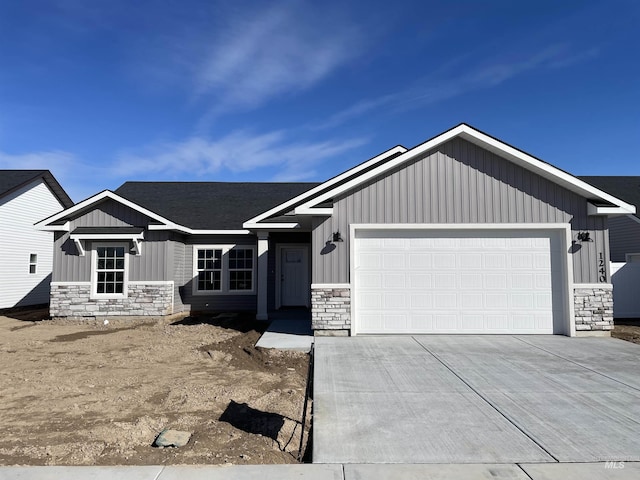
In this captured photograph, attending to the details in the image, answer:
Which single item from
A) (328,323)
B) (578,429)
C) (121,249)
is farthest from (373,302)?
(121,249)

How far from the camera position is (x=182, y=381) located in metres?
6.58

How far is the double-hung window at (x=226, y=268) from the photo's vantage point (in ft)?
48.4

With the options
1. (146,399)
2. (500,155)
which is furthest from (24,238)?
(500,155)

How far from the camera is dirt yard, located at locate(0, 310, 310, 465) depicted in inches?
160

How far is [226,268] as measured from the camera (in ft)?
48.5

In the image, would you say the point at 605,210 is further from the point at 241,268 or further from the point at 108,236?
the point at 108,236

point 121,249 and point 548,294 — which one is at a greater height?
point 121,249

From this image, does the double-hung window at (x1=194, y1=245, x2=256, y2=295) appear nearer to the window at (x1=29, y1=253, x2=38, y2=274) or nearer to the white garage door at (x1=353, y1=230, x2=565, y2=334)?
the white garage door at (x1=353, y1=230, x2=565, y2=334)

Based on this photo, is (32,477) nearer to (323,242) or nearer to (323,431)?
(323,431)

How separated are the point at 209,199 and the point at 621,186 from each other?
1862 centimetres

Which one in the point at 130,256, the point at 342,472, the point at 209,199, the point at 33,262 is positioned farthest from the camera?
the point at 33,262

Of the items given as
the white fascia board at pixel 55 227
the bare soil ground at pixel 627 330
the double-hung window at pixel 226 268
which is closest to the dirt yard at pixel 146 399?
the white fascia board at pixel 55 227

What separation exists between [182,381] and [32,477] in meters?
3.21

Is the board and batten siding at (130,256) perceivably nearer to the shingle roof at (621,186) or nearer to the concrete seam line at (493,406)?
the concrete seam line at (493,406)
